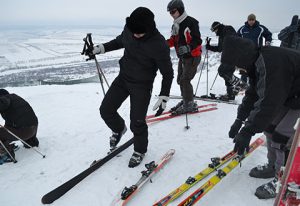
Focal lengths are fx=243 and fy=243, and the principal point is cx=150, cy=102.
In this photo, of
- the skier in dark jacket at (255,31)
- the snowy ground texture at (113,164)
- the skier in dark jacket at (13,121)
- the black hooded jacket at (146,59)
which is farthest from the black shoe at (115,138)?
the skier in dark jacket at (255,31)

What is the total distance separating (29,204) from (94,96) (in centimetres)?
594

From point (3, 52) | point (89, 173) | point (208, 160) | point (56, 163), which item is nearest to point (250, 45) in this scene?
point (208, 160)

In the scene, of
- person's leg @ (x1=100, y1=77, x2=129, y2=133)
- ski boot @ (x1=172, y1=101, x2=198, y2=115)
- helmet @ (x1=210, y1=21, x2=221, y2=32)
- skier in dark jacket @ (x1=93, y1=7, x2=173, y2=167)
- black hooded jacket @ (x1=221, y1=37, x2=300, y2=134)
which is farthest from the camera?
helmet @ (x1=210, y1=21, x2=221, y2=32)

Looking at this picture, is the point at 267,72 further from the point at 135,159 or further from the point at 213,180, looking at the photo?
the point at 135,159

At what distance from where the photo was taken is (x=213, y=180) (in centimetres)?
322

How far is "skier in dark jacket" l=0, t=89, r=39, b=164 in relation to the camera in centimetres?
454

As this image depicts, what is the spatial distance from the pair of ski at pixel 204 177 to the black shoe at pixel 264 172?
268 mm

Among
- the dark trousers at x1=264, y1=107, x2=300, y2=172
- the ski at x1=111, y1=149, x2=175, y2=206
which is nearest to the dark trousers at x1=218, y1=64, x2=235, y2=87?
the ski at x1=111, y1=149, x2=175, y2=206

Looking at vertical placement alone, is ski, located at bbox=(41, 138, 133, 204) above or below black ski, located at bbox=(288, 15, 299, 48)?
below

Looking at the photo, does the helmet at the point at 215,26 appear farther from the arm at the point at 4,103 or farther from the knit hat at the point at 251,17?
the arm at the point at 4,103

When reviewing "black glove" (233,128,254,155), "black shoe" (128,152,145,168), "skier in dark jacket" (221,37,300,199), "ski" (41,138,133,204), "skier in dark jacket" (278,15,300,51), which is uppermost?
"skier in dark jacket" (278,15,300,51)

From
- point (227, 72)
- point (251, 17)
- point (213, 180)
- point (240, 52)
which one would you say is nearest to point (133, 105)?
point (213, 180)

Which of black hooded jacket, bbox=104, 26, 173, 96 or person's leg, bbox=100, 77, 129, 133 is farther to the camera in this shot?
person's leg, bbox=100, 77, 129, 133

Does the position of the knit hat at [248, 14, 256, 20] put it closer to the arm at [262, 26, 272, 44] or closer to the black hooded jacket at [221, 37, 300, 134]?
the arm at [262, 26, 272, 44]
